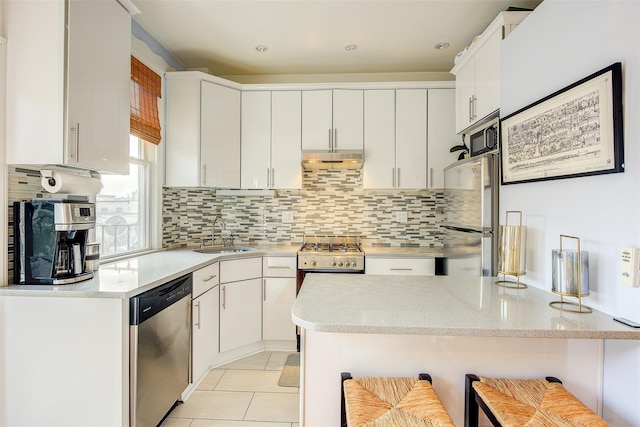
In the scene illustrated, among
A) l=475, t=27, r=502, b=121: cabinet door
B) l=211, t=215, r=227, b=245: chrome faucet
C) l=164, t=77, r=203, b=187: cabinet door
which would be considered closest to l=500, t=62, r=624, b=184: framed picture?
l=475, t=27, r=502, b=121: cabinet door

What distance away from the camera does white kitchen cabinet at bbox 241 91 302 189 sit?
10.5ft

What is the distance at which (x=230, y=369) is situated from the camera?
8.77ft

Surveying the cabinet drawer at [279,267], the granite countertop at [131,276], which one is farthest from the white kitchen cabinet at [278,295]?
the granite countertop at [131,276]

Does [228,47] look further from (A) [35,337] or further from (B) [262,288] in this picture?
(A) [35,337]

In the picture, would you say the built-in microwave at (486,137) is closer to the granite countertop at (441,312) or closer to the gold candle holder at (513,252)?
the gold candle holder at (513,252)

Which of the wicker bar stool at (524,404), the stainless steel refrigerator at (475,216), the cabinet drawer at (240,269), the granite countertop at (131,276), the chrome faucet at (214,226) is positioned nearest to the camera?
the wicker bar stool at (524,404)

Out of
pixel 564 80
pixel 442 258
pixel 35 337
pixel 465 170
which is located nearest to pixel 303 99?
pixel 465 170

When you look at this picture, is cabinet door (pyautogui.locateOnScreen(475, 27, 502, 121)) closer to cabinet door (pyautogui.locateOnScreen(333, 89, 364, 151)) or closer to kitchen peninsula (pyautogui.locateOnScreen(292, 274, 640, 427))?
cabinet door (pyautogui.locateOnScreen(333, 89, 364, 151))

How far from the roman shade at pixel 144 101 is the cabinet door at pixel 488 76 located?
243 cm

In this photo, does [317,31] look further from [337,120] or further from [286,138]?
[286,138]

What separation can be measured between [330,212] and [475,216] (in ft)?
5.50

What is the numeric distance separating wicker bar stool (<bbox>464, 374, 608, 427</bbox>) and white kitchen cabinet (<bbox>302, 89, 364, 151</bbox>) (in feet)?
7.62

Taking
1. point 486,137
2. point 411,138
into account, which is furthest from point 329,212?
point 486,137

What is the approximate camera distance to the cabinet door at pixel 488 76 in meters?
2.06
